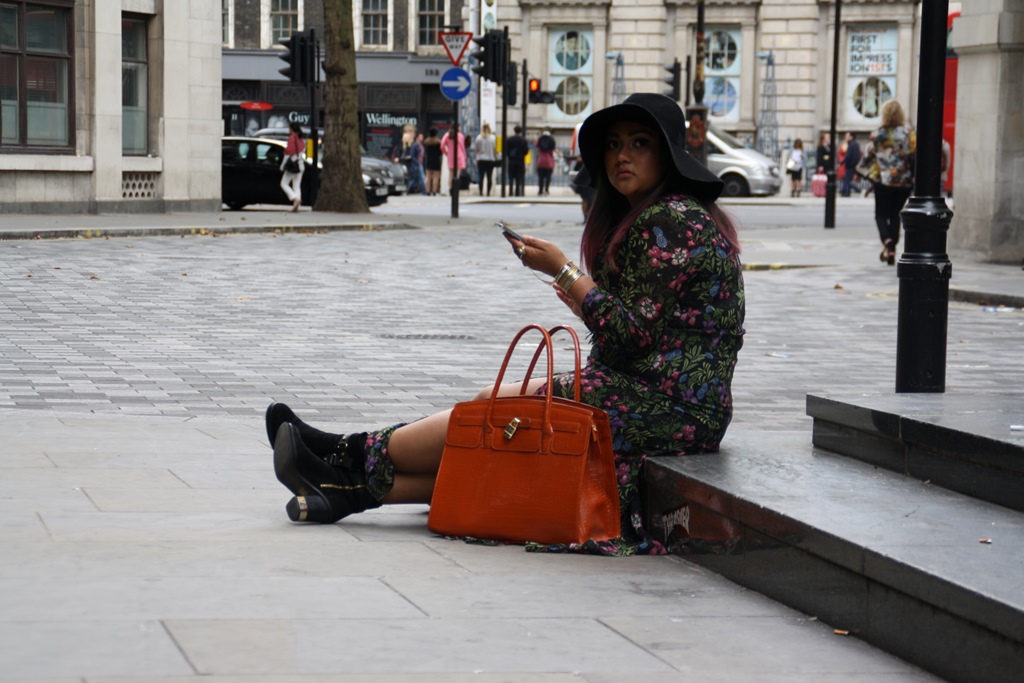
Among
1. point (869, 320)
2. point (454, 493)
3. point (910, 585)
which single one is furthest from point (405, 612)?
point (869, 320)

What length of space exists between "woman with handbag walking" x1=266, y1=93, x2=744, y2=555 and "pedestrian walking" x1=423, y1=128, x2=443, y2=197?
125 feet

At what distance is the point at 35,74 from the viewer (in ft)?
78.5

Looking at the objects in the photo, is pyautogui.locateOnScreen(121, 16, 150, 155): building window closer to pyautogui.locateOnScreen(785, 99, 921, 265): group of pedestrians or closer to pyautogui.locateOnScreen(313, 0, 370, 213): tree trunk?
pyautogui.locateOnScreen(313, 0, 370, 213): tree trunk

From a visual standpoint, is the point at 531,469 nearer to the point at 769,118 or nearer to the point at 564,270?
the point at 564,270

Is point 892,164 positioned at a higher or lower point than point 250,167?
higher

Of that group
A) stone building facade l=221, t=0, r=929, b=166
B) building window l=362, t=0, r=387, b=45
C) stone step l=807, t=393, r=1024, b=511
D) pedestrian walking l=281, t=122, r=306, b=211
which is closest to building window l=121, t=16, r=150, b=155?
pedestrian walking l=281, t=122, r=306, b=211

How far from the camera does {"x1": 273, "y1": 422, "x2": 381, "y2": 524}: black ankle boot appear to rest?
4.83m

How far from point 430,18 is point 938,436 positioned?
163 feet

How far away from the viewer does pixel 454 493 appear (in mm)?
4637

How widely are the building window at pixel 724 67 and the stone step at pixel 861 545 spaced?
4465 centimetres

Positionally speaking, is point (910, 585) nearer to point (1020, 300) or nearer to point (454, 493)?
point (454, 493)

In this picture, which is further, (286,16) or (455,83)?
(286,16)

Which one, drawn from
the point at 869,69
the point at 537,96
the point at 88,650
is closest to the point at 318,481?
the point at 88,650

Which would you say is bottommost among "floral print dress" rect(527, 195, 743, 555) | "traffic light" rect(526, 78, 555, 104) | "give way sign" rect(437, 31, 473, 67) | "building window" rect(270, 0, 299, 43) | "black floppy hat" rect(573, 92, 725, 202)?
"floral print dress" rect(527, 195, 743, 555)
